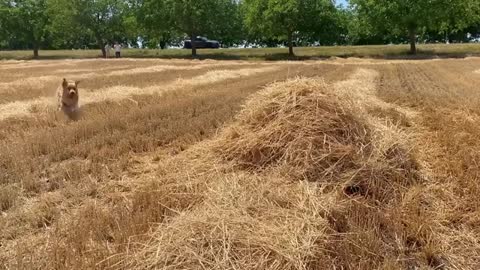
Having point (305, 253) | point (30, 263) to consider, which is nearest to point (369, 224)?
point (305, 253)

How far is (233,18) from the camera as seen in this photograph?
180ft

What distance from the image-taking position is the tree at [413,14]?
4322 cm

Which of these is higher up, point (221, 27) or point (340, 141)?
point (221, 27)

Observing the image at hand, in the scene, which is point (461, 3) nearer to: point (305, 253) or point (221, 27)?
point (221, 27)

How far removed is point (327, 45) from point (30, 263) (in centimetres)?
5861

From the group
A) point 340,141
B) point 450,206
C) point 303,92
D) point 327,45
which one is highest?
point 327,45

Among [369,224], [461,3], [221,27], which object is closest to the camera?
[369,224]

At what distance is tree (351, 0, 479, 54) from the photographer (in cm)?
4322

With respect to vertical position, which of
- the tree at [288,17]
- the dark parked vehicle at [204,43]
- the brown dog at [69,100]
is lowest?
the brown dog at [69,100]

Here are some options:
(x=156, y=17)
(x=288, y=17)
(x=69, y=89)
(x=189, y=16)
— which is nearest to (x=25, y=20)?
(x=156, y=17)

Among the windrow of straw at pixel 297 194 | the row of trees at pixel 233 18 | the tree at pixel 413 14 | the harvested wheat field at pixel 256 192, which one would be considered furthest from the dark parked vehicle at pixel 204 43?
the windrow of straw at pixel 297 194

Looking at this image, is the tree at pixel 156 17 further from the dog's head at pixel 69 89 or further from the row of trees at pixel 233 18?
the dog's head at pixel 69 89

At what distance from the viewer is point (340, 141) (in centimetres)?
584

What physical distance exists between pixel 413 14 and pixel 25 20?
49763mm
